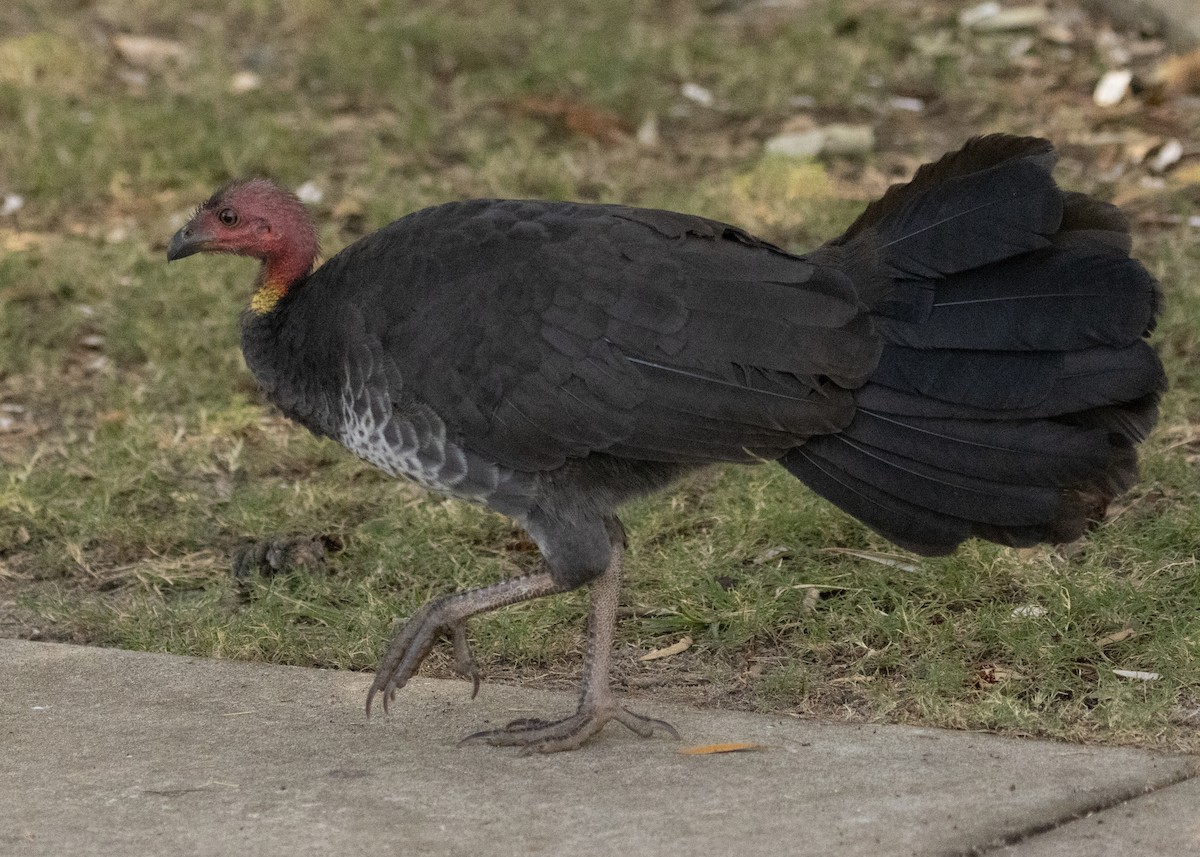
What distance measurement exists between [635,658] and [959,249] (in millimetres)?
1347

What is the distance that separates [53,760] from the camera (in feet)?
11.9

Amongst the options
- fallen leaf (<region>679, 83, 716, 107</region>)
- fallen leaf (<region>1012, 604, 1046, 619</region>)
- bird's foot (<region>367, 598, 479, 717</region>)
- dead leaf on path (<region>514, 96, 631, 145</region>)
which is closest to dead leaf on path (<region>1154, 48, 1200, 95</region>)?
fallen leaf (<region>679, 83, 716, 107</region>)

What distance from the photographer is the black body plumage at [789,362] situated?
3.70 m

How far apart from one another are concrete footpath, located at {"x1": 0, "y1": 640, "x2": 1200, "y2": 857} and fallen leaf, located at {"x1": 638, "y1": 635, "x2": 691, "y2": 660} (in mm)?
343

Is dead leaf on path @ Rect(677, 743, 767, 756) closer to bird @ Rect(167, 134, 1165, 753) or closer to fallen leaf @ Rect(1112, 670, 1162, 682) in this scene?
bird @ Rect(167, 134, 1165, 753)

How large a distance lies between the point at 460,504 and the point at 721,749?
66.0 inches

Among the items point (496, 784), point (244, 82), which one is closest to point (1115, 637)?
point (496, 784)

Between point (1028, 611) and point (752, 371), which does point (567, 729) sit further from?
point (1028, 611)

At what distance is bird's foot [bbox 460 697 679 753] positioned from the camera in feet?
12.3

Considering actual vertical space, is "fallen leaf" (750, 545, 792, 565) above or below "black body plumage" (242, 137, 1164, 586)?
below

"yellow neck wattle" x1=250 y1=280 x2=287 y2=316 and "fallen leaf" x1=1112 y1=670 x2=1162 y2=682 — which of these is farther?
"yellow neck wattle" x1=250 y1=280 x2=287 y2=316

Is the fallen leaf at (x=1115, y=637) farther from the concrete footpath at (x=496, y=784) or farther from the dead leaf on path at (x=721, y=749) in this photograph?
the dead leaf on path at (x=721, y=749)

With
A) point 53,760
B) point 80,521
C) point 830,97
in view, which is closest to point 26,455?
point 80,521

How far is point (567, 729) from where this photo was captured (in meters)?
3.79
